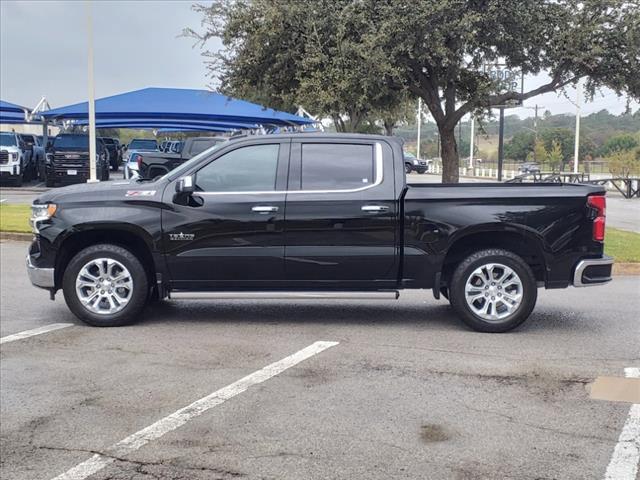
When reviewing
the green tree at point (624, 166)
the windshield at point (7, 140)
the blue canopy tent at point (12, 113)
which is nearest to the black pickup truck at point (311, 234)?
the windshield at point (7, 140)

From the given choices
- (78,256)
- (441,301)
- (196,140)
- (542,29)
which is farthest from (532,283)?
(196,140)

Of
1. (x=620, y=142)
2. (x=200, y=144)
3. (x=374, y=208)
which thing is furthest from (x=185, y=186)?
(x=620, y=142)

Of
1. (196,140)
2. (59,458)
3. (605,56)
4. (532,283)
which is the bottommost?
(59,458)

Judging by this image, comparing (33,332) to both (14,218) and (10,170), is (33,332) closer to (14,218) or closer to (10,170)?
(14,218)

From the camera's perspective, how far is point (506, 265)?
7.21 metres

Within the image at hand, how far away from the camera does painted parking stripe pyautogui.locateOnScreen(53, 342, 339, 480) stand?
4.15 metres

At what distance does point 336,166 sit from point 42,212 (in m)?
3.02

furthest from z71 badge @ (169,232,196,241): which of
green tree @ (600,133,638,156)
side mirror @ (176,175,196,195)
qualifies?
green tree @ (600,133,638,156)

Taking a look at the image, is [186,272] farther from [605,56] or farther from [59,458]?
[605,56]

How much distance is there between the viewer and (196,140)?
21.0 metres

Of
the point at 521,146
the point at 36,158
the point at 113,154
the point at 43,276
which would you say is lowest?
the point at 43,276

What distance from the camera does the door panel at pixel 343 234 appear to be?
7.22m

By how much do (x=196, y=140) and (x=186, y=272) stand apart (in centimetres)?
1419

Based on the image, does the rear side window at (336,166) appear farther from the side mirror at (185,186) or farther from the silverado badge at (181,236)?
the silverado badge at (181,236)
